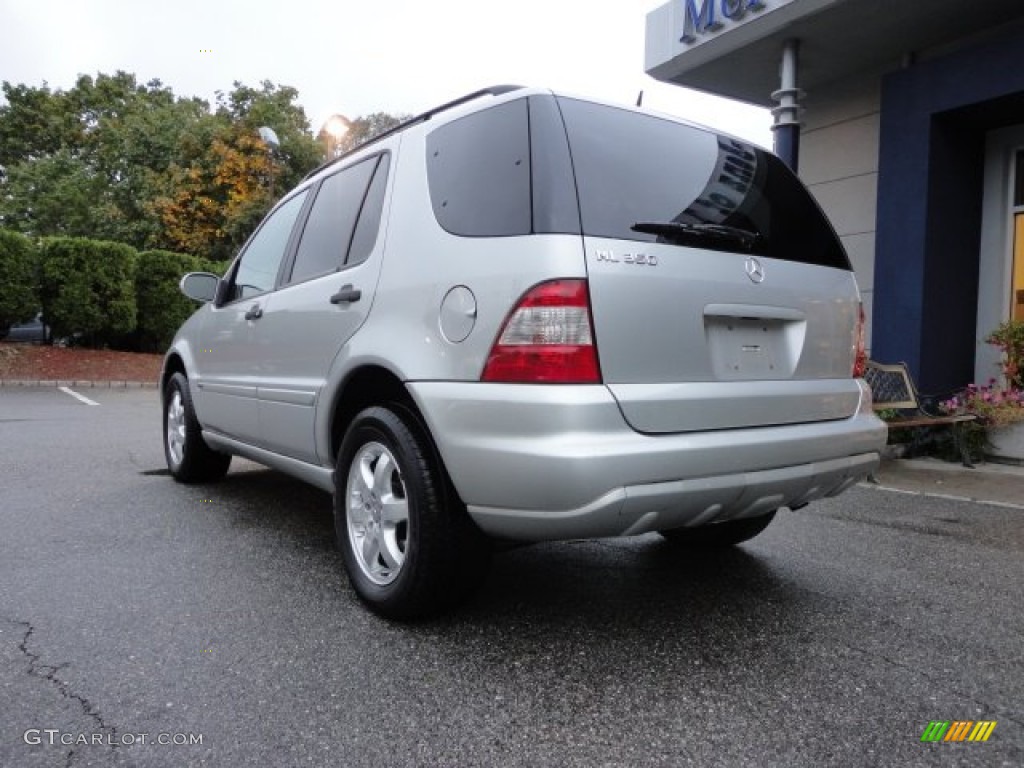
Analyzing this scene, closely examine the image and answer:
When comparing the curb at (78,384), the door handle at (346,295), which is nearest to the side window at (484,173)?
the door handle at (346,295)

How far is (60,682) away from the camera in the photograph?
2141 mm

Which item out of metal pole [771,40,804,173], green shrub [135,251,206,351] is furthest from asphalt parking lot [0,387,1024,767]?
green shrub [135,251,206,351]

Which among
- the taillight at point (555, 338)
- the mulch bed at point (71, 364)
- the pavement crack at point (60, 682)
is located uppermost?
the taillight at point (555, 338)

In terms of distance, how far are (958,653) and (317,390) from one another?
248cm

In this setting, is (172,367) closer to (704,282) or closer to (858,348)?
(704,282)

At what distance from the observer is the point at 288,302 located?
11.3 ft

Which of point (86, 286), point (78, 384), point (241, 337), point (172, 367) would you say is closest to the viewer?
point (241, 337)

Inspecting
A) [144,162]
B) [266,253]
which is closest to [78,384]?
[266,253]

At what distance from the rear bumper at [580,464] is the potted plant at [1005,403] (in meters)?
5.09

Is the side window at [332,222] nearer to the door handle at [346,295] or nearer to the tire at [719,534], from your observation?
the door handle at [346,295]

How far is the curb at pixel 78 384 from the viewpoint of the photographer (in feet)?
45.0

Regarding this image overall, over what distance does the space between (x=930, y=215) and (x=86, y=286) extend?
1522cm

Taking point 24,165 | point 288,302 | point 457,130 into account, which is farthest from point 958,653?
point 24,165

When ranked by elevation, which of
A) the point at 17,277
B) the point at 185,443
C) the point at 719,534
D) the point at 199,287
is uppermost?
the point at 17,277
